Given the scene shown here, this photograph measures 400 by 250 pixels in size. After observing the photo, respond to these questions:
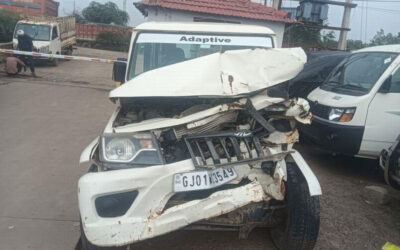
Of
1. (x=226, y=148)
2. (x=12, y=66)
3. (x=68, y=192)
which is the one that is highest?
(x=226, y=148)

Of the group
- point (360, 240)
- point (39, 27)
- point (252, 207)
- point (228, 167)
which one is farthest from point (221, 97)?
point (39, 27)

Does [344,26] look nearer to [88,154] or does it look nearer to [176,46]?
[176,46]

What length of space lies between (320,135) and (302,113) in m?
2.82

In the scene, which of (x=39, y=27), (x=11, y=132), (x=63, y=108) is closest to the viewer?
(x=11, y=132)

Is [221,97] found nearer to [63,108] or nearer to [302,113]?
[302,113]

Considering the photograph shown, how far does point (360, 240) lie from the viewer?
13.5ft

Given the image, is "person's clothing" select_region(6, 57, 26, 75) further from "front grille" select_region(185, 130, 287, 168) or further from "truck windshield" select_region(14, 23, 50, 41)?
"front grille" select_region(185, 130, 287, 168)

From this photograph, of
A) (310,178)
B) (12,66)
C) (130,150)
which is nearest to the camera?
(130,150)

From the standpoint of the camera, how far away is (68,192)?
488 centimetres

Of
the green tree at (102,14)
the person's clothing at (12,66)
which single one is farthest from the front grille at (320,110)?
the green tree at (102,14)

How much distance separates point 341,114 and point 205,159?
3404 mm

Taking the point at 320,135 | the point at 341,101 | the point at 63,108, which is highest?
the point at 341,101

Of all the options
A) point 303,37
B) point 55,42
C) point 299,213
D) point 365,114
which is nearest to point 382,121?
point 365,114

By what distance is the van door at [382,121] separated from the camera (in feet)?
18.6
